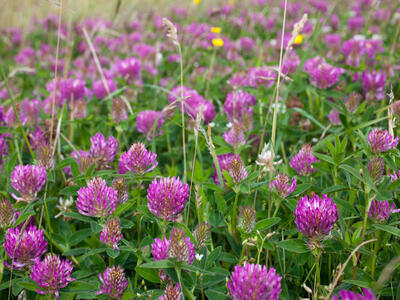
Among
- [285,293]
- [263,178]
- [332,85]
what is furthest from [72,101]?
[285,293]

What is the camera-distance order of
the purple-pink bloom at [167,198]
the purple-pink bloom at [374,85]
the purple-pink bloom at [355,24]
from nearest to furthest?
1. the purple-pink bloom at [167,198]
2. the purple-pink bloom at [374,85]
3. the purple-pink bloom at [355,24]

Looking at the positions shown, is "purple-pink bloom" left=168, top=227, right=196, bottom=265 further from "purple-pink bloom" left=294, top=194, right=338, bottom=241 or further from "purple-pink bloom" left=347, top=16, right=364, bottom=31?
"purple-pink bloom" left=347, top=16, right=364, bottom=31

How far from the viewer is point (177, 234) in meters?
1.21

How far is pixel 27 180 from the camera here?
154 cm

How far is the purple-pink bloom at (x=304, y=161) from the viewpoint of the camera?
1.68 metres

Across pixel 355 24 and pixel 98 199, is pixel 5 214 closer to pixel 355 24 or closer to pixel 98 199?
pixel 98 199

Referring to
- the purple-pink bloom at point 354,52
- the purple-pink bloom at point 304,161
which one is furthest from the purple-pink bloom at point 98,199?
the purple-pink bloom at point 354,52

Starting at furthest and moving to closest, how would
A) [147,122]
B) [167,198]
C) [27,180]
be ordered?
[147,122] < [27,180] < [167,198]

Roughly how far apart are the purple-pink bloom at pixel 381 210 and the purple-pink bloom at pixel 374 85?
126 cm

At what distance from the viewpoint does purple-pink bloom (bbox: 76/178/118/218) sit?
1.38 m

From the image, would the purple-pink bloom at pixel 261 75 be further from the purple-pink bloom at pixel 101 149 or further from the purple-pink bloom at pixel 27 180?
the purple-pink bloom at pixel 27 180

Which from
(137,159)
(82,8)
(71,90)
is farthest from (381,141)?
(82,8)

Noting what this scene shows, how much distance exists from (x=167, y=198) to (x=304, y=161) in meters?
0.63

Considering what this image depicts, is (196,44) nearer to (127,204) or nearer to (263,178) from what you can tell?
(263,178)
